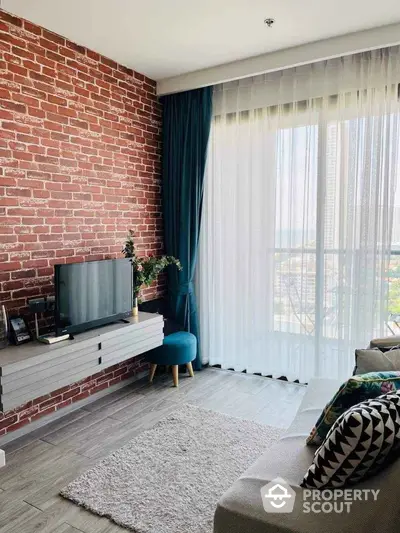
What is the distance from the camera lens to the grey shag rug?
1967mm

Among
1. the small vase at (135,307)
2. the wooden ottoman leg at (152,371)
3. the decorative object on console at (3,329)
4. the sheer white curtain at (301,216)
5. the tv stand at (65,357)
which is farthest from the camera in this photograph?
the wooden ottoman leg at (152,371)

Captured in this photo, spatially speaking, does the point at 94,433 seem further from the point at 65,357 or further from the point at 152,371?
the point at 152,371

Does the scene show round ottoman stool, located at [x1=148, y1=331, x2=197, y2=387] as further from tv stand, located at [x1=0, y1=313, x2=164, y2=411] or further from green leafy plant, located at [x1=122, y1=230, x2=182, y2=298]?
green leafy plant, located at [x1=122, y1=230, x2=182, y2=298]

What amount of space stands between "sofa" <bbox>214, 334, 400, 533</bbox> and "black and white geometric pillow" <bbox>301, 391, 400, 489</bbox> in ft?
0.16

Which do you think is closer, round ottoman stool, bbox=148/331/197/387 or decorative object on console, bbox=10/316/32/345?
decorative object on console, bbox=10/316/32/345

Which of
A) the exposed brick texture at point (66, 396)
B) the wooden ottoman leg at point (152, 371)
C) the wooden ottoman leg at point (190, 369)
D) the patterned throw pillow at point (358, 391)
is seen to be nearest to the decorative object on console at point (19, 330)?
the exposed brick texture at point (66, 396)

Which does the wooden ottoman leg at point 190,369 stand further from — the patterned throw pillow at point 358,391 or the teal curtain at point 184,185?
the patterned throw pillow at point 358,391

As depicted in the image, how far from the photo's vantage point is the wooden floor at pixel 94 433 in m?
1.99

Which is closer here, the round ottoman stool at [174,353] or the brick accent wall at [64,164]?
the brick accent wall at [64,164]

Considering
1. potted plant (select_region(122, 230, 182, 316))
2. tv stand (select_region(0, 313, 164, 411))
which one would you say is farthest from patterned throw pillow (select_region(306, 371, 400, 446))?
potted plant (select_region(122, 230, 182, 316))

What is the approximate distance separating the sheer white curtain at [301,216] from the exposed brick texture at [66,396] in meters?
0.82

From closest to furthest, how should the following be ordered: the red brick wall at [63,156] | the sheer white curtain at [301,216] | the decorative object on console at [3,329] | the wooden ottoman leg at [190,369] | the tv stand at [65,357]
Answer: the tv stand at [65,357], the decorative object on console at [3,329], the red brick wall at [63,156], the sheer white curtain at [301,216], the wooden ottoman leg at [190,369]

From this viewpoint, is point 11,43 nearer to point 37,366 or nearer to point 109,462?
point 37,366

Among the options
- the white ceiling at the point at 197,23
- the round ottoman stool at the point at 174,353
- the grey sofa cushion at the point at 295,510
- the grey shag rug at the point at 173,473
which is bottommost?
the grey shag rug at the point at 173,473
